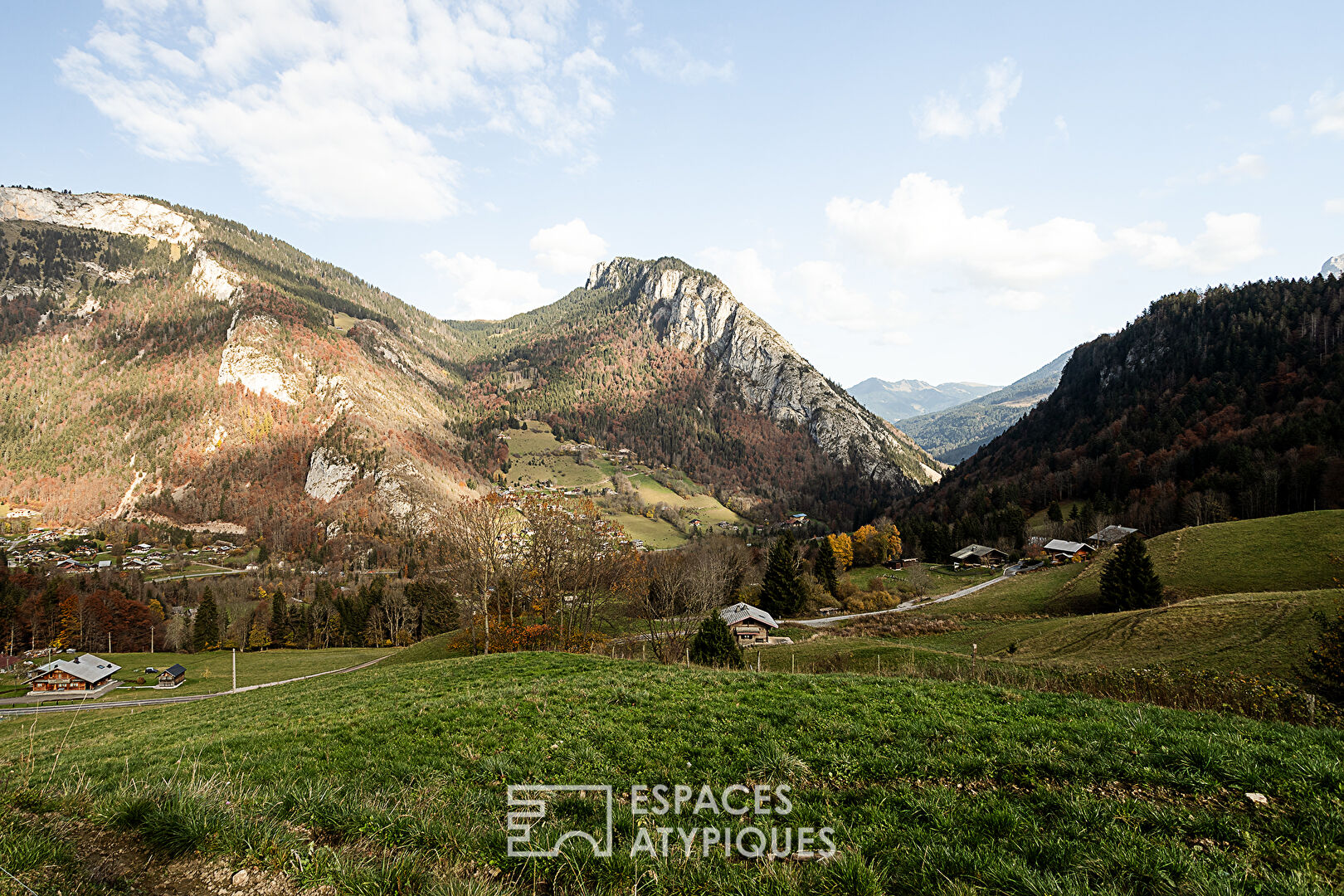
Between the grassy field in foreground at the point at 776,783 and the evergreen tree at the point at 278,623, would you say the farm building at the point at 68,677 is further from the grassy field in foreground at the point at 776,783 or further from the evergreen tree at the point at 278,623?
the grassy field in foreground at the point at 776,783

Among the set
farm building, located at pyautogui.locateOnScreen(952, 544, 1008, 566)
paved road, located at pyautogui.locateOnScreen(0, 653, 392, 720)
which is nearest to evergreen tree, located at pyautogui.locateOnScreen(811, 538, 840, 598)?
farm building, located at pyautogui.locateOnScreen(952, 544, 1008, 566)

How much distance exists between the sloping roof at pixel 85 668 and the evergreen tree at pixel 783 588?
7417cm

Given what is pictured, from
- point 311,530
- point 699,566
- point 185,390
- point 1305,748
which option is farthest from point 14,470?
point 1305,748

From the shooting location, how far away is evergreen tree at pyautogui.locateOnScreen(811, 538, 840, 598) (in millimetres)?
74750

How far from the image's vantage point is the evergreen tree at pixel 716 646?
1040 inches

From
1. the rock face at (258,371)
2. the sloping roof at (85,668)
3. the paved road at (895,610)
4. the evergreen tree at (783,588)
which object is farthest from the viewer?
the rock face at (258,371)

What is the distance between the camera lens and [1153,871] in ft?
14.7

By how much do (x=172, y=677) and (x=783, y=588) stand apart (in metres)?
68.4

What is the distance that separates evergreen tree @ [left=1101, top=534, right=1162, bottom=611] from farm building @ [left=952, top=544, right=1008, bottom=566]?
152 ft

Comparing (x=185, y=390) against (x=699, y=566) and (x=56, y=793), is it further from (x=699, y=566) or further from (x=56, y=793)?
(x=56, y=793)

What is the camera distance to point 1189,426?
118375 mm

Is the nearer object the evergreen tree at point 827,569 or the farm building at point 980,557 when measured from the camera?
the evergreen tree at point 827,569

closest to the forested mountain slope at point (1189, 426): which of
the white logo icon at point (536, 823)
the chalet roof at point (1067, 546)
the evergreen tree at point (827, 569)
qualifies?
the chalet roof at point (1067, 546)

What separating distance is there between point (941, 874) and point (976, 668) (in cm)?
1620
